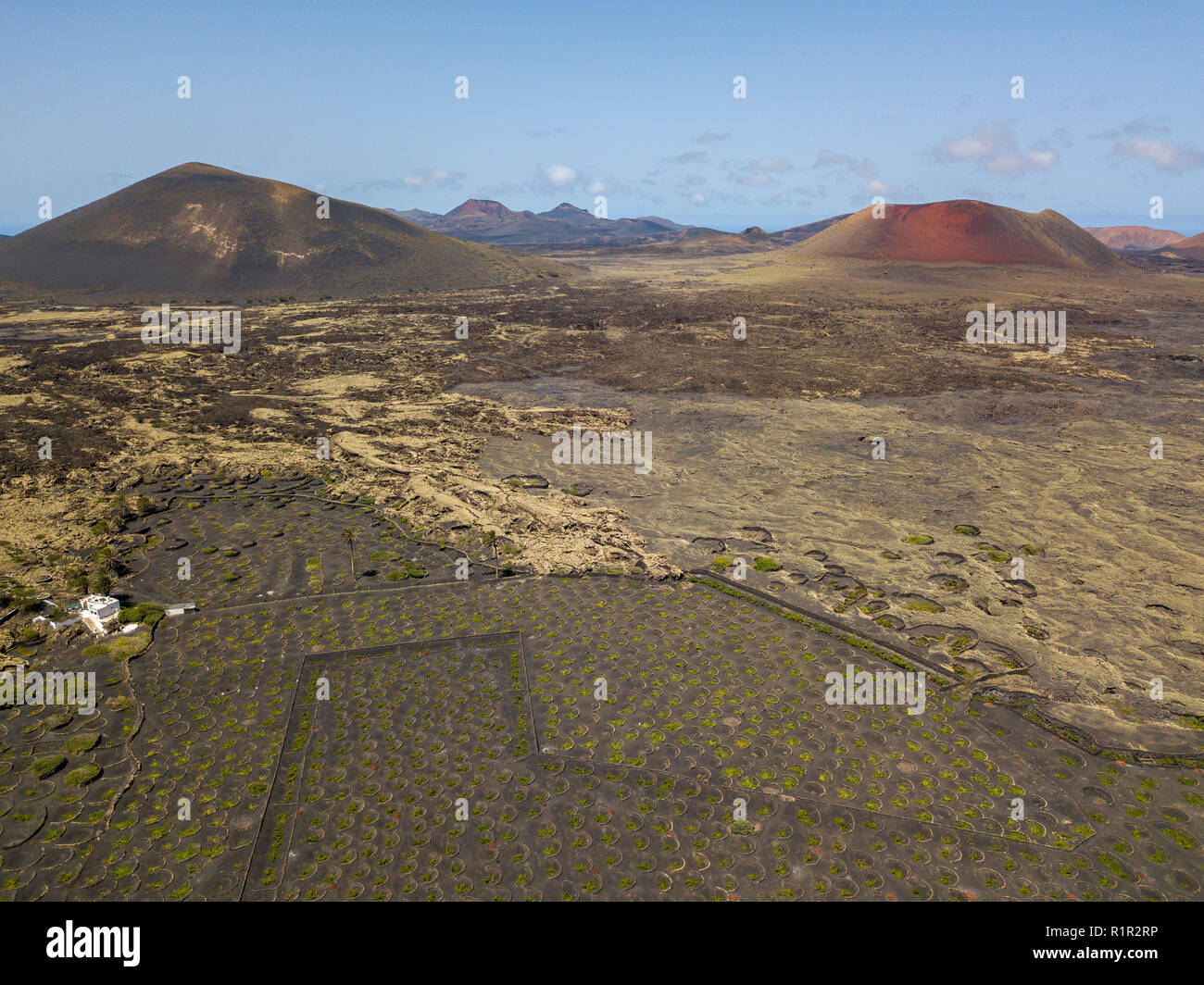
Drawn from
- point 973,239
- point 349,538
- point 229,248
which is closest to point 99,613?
point 349,538

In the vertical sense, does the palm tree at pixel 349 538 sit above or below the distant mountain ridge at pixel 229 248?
below

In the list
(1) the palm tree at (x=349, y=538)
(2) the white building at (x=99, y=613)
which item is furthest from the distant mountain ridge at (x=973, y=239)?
(2) the white building at (x=99, y=613)

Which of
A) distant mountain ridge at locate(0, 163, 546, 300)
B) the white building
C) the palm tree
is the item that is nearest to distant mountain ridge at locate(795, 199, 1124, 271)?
distant mountain ridge at locate(0, 163, 546, 300)

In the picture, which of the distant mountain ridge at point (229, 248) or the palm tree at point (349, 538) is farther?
the distant mountain ridge at point (229, 248)

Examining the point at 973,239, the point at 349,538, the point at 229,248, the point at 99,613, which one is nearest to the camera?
the point at 99,613

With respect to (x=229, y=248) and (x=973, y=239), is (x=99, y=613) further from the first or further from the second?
(x=973, y=239)

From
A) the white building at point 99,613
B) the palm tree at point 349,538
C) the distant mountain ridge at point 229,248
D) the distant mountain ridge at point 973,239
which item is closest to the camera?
the white building at point 99,613

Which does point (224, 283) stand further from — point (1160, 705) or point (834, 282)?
point (1160, 705)

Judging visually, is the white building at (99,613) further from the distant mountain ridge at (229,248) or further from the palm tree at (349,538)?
the distant mountain ridge at (229,248)
